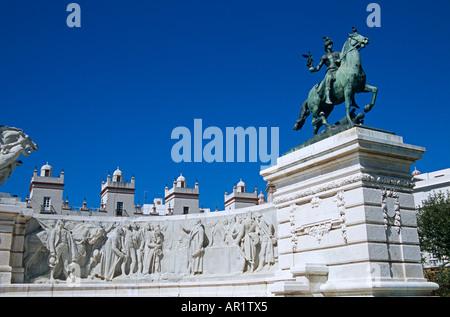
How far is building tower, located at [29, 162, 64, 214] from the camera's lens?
162 ft

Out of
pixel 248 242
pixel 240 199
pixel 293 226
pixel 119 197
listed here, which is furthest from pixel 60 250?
pixel 240 199

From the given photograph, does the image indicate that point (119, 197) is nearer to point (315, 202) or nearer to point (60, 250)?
point (60, 250)

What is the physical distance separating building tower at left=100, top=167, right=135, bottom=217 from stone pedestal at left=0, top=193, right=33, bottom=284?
33.2 metres

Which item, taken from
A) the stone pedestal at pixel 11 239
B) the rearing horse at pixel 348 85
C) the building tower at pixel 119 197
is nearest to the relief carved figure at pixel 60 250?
the stone pedestal at pixel 11 239

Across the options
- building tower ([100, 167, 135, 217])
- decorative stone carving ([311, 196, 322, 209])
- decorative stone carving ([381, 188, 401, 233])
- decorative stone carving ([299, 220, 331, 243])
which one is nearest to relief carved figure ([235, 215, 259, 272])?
decorative stone carving ([299, 220, 331, 243])

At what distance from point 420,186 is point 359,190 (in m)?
31.3

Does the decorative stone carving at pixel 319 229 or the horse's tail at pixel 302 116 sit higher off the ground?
the horse's tail at pixel 302 116

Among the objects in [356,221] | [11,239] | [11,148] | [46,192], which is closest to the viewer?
[356,221]

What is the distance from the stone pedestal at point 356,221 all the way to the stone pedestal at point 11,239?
43.6 ft

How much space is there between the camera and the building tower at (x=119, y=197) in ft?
175

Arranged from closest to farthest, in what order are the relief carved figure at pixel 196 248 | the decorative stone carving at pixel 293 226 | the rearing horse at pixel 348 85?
the decorative stone carving at pixel 293 226 < the rearing horse at pixel 348 85 < the relief carved figure at pixel 196 248

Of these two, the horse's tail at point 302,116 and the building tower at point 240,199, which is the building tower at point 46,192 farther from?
the horse's tail at point 302,116

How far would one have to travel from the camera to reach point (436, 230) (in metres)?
26.6

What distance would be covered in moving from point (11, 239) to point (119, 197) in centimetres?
3508
